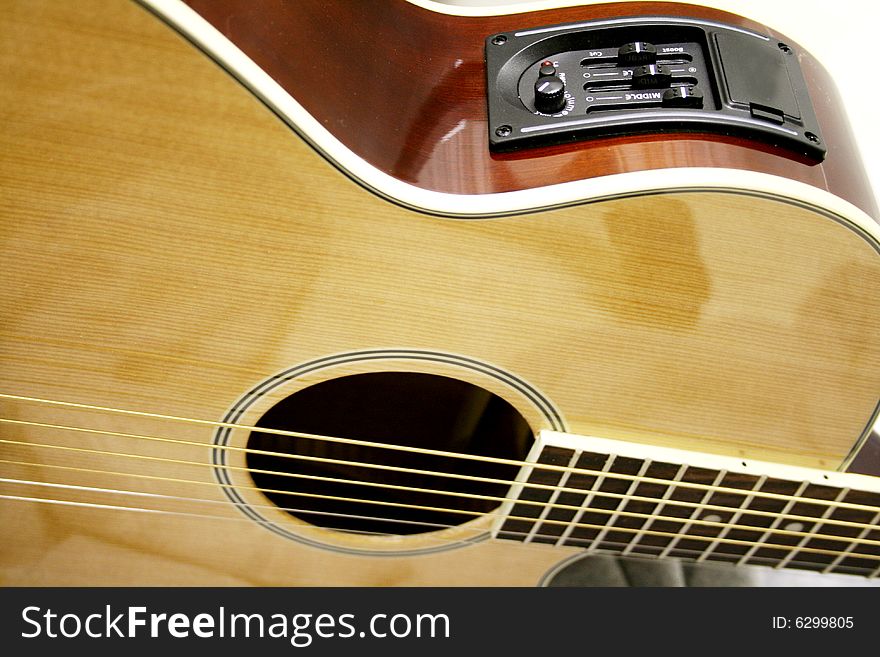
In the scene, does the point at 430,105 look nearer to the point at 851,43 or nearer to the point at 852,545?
the point at 852,545

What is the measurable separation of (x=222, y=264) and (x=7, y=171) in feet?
0.51

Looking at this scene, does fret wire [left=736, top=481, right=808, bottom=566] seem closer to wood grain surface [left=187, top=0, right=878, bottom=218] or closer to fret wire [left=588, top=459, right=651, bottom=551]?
fret wire [left=588, top=459, right=651, bottom=551]

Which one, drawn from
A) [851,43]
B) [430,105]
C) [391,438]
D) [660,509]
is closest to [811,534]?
[660,509]

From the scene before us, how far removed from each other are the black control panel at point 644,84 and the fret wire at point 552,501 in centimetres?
27

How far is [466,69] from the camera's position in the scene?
0.71 metres

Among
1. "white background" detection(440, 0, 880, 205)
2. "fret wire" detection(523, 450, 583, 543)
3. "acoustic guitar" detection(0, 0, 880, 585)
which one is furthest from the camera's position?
"white background" detection(440, 0, 880, 205)

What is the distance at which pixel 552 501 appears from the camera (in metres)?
0.76

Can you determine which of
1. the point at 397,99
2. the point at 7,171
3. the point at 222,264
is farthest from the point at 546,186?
the point at 7,171

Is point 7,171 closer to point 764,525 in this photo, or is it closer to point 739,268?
point 739,268

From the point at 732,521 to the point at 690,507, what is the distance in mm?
47

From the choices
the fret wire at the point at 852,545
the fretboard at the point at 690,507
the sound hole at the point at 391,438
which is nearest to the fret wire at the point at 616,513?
the fretboard at the point at 690,507

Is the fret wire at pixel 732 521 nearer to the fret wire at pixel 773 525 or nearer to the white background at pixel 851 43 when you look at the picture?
the fret wire at pixel 773 525

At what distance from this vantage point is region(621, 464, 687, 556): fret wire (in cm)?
73

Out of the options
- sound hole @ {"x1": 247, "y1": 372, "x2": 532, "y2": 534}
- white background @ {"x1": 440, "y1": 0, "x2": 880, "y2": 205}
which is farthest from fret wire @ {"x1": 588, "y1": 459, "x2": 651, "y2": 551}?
white background @ {"x1": 440, "y1": 0, "x2": 880, "y2": 205}
